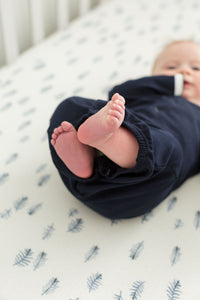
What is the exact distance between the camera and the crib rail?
3.67 ft

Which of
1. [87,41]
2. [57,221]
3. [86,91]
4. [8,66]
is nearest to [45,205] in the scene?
[57,221]

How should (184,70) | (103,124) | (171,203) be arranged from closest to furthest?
(103,124) < (171,203) < (184,70)

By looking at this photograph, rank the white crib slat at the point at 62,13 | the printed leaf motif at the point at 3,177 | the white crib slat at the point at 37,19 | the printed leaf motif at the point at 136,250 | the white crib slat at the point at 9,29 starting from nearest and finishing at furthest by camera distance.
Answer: the printed leaf motif at the point at 136,250, the printed leaf motif at the point at 3,177, the white crib slat at the point at 9,29, the white crib slat at the point at 37,19, the white crib slat at the point at 62,13

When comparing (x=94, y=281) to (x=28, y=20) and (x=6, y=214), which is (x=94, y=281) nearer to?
(x=6, y=214)

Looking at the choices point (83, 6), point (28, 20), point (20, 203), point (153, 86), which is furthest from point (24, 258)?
point (83, 6)

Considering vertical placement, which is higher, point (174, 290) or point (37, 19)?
point (37, 19)

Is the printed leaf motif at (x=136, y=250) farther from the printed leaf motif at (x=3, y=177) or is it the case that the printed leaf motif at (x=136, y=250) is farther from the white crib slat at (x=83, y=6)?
the white crib slat at (x=83, y=6)

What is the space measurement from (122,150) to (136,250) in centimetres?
21

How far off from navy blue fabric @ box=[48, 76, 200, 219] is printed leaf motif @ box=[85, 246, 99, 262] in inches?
2.9

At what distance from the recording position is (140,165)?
0.65 m

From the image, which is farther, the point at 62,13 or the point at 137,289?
the point at 62,13

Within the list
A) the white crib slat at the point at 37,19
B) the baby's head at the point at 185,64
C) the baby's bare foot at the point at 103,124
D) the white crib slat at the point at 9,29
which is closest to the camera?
the baby's bare foot at the point at 103,124

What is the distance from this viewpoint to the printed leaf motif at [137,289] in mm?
639

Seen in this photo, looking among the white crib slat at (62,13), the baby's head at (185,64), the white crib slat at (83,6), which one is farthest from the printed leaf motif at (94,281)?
the white crib slat at (83,6)
